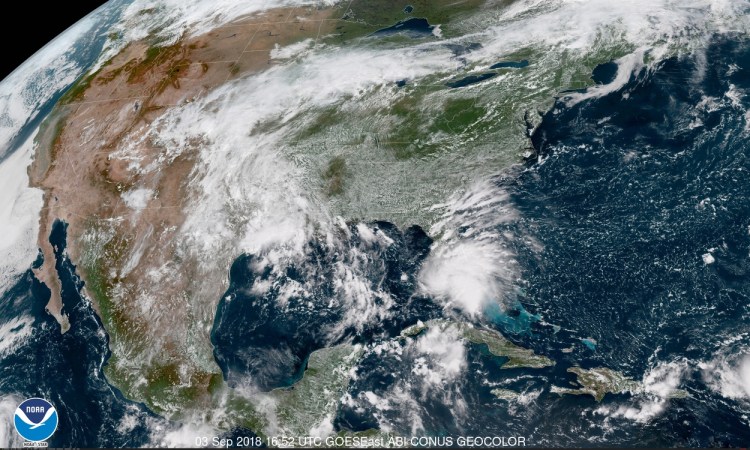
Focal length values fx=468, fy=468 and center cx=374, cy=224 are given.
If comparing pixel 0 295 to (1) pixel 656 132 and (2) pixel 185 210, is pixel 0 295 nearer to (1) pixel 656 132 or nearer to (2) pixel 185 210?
(2) pixel 185 210

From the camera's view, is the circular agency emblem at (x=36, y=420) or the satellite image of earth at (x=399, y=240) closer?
the satellite image of earth at (x=399, y=240)

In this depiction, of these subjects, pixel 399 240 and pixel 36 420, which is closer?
pixel 36 420

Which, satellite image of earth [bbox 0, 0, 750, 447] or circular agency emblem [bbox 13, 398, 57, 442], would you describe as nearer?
satellite image of earth [bbox 0, 0, 750, 447]

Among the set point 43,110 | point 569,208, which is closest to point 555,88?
point 569,208
